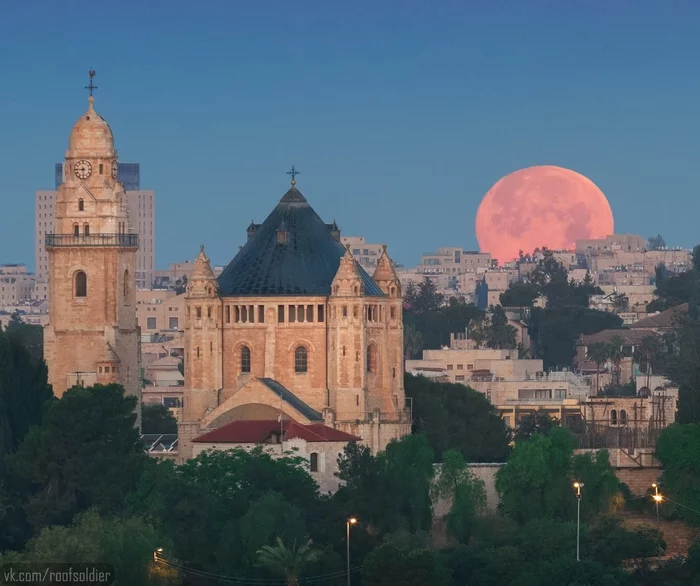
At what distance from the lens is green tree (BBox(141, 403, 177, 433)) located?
163500 mm

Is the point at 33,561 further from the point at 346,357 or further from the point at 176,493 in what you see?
the point at 346,357

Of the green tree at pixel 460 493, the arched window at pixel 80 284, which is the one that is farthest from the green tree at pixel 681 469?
the arched window at pixel 80 284

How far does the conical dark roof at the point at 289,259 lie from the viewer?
140250 millimetres

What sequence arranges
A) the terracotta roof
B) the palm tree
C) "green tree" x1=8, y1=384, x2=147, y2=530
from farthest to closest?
the terracotta roof < "green tree" x1=8, y1=384, x2=147, y2=530 < the palm tree

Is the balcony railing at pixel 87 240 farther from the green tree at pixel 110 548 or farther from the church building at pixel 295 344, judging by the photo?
the green tree at pixel 110 548

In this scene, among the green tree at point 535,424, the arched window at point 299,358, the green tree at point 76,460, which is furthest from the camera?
the green tree at point 535,424

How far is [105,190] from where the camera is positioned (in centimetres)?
14762

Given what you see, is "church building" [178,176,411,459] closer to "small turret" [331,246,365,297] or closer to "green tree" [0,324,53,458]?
Result: "small turret" [331,246,365,297]

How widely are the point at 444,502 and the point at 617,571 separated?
18.8 m

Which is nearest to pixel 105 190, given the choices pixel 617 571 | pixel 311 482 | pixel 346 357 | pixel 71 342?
pixel 71 342

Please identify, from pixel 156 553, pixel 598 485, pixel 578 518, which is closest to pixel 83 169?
pixel 598 485

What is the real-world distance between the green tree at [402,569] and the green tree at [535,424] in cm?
4995

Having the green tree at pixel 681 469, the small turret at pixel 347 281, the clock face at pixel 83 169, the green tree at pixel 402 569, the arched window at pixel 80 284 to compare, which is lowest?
the green tree at pixel 402 569

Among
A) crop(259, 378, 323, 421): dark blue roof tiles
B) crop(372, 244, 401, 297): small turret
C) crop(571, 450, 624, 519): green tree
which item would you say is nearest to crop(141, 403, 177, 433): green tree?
crop(372, 244, 401, 297): small turret
